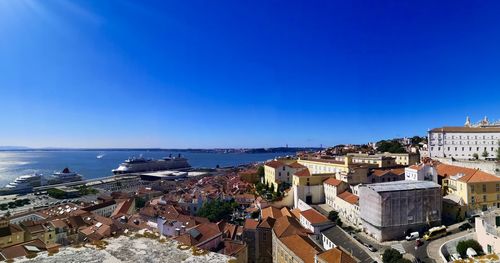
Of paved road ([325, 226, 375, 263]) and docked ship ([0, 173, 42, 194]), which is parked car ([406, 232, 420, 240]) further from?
docked ship ([0, 173, 42, 194])

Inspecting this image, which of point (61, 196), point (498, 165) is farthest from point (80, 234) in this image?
point (498, 165)

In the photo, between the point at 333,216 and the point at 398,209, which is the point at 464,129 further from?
the point at 333,216

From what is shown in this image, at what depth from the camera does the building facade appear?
19.7 m

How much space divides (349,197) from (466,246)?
9.09m

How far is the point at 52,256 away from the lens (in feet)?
12.1

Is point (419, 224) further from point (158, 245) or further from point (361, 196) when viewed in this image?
point (158, 245)

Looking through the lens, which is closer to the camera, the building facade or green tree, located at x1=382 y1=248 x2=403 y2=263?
green tree, located at x1=382 y1=248 x2=403 y2=263

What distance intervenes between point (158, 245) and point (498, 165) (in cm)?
3079

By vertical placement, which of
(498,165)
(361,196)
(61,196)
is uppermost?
(498,165)

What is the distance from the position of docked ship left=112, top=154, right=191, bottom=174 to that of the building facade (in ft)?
216

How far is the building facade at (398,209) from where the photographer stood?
776 inches

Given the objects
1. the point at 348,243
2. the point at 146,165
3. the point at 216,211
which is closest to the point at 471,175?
the point at 348,243

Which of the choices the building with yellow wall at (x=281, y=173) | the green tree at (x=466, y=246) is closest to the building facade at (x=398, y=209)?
the green tree at (x=466, y=246)

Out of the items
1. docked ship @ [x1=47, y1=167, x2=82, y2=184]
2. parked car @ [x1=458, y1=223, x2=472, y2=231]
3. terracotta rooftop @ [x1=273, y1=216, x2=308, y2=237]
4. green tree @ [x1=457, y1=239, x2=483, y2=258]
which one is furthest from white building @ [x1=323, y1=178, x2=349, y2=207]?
docked ship @ [x1=47, y1=167, x2=82, y2=184]
